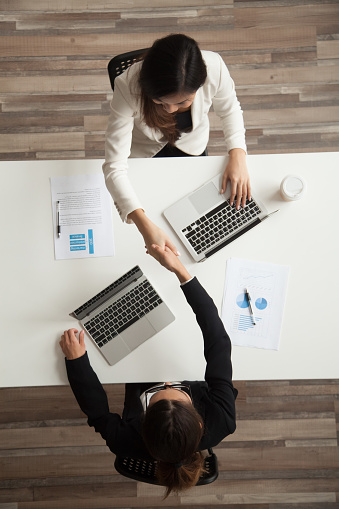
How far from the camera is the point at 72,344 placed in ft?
4.64

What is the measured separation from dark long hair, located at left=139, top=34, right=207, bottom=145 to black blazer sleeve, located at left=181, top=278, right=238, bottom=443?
0.55 metres

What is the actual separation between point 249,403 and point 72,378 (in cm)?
110

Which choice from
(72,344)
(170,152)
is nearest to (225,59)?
(170,152)

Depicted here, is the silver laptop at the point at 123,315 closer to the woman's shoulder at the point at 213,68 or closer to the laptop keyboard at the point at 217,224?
the laptop keyboard at the point at 217,224

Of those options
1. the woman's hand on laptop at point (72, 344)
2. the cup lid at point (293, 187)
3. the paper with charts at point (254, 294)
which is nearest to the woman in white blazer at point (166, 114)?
the cup lid at point (293, 187)

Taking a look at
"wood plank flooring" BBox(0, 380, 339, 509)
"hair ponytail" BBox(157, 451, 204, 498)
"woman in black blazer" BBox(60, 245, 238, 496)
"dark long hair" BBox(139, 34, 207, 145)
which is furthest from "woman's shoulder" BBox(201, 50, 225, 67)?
"wood plank flooring" BBox(0, 380, 339, 509)

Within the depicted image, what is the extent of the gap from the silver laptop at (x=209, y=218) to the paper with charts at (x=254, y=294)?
0.30 ft

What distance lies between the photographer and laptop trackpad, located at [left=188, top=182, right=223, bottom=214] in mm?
1489

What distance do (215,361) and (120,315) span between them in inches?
13.1

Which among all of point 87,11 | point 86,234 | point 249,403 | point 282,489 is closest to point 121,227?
point 86,234

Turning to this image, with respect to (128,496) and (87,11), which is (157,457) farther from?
(87,11)

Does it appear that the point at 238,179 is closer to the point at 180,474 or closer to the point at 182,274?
the point at 182,274

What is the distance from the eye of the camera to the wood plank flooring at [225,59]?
7.54 ft

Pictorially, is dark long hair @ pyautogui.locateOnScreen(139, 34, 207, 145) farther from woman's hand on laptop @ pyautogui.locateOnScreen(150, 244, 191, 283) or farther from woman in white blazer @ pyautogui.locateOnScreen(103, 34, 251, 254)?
woman's hand on laptop @ pyautogui.locateOnScreen(150, 244, 191, 283)
